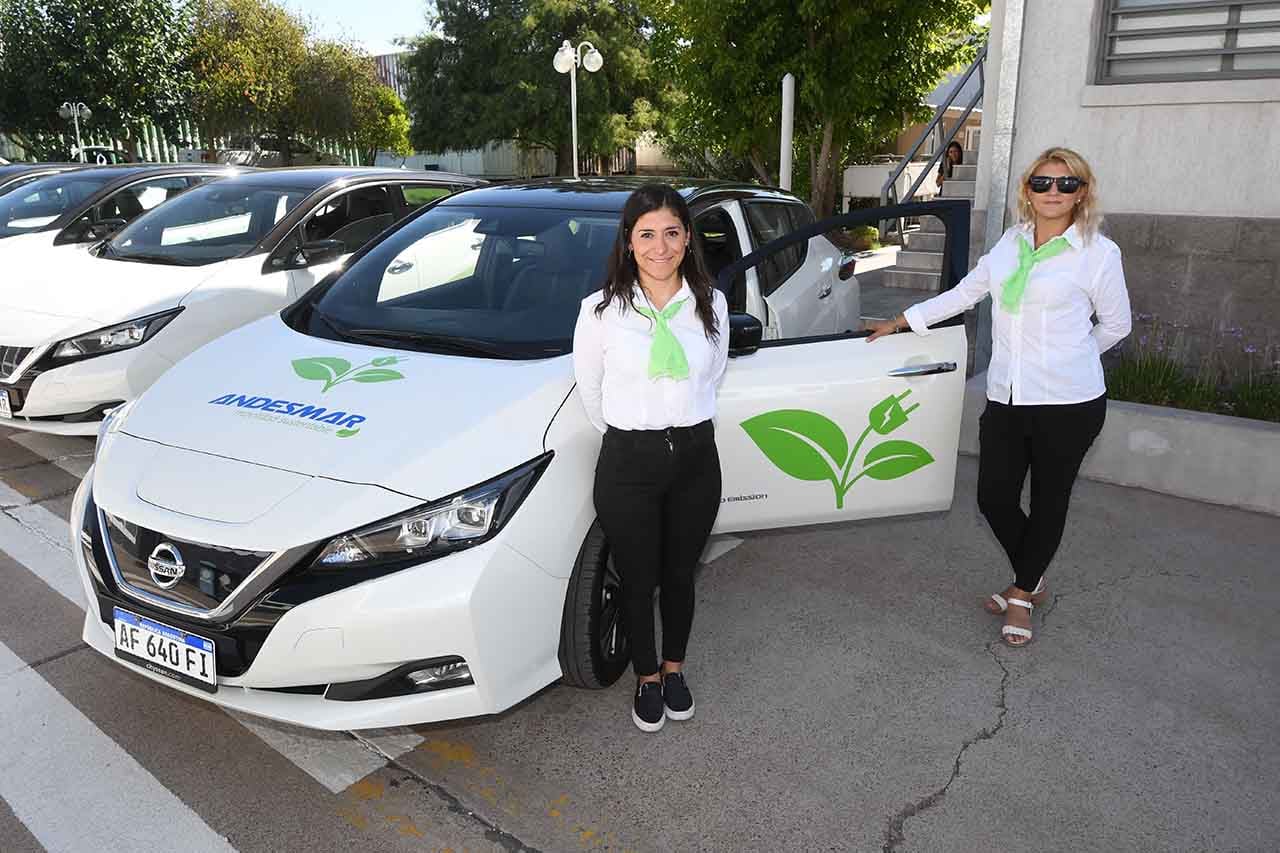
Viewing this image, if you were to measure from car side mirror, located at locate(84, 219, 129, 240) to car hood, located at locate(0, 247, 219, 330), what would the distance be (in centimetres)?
150

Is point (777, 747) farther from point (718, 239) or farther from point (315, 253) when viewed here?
point (315, 253)

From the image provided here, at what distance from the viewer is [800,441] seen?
3.40 m

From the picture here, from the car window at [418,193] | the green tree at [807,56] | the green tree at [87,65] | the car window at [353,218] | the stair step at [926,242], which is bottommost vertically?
the stair step at [926,242]

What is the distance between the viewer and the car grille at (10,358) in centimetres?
488

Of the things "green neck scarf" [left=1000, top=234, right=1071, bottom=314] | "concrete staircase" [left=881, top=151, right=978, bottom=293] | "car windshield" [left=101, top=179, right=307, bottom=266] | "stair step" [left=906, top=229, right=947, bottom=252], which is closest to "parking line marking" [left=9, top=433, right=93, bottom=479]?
"car windshield" [left=101, top=179, right=307, bottom=266]

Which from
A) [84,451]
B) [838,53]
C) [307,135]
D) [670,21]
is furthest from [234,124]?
[84,451]

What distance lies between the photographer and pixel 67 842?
8.15 ft

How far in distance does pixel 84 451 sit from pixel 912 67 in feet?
35.1

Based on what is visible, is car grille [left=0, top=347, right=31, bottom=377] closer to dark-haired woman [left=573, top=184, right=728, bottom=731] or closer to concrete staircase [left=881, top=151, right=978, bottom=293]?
dark-haired woman [left=573, top=184, right=728, bottom=731]

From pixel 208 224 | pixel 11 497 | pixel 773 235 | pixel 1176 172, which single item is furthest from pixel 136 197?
pixel 1176 172

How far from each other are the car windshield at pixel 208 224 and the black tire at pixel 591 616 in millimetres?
3997

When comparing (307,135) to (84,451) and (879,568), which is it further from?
(879,568)

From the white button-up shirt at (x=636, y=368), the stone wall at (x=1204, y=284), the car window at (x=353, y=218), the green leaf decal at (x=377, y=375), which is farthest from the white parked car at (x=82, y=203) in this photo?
the stone wall at (x=1204, y=284)

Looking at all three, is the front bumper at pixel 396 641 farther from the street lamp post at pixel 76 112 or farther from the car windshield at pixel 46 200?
the street lamp post at pixel 76 112
